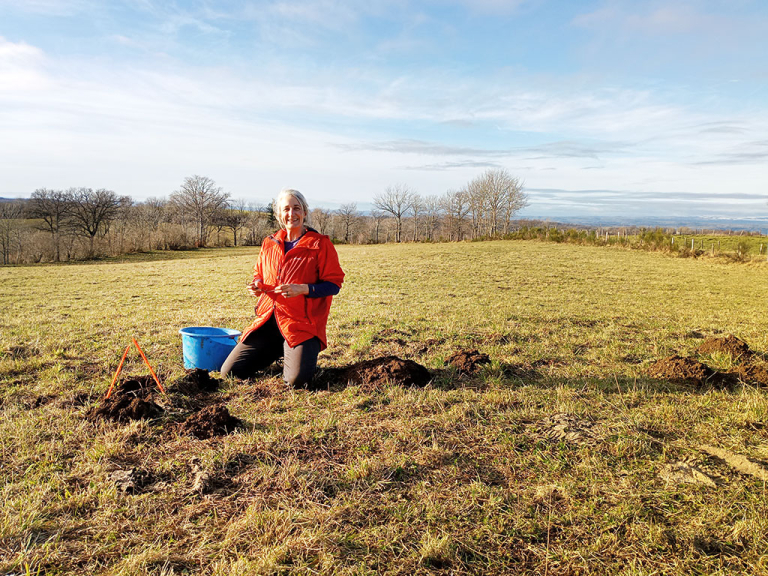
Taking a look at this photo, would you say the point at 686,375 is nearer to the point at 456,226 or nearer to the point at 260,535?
the point at 260,535

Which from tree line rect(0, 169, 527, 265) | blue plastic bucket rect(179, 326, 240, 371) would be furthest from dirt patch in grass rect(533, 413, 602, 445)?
tree line rect(0, 169, 527, 265)

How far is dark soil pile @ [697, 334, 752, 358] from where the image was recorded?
585 centimetres

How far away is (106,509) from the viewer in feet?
8.93

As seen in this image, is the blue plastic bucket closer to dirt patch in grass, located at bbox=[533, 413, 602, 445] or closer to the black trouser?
→ the black trouser

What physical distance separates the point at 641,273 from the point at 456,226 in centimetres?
5990

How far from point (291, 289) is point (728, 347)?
5.66m

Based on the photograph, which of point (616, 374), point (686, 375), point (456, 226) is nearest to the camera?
point (686, 375)

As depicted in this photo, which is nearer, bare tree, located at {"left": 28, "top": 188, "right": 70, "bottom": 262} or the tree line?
the tree line

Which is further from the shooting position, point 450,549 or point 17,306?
point 17,306

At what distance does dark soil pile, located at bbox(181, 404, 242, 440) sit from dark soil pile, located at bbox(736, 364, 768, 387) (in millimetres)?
5297

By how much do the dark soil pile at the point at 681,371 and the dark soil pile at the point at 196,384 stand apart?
4850 mm

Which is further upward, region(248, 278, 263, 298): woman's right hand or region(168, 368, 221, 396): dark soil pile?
region(248, 278, 263, 298): woman's right hand

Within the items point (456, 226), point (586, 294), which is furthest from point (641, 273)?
point (456, 226)

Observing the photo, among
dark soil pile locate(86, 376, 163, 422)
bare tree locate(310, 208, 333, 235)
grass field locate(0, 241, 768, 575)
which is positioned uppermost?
bare tree locate(310, 208, 333, 235)
